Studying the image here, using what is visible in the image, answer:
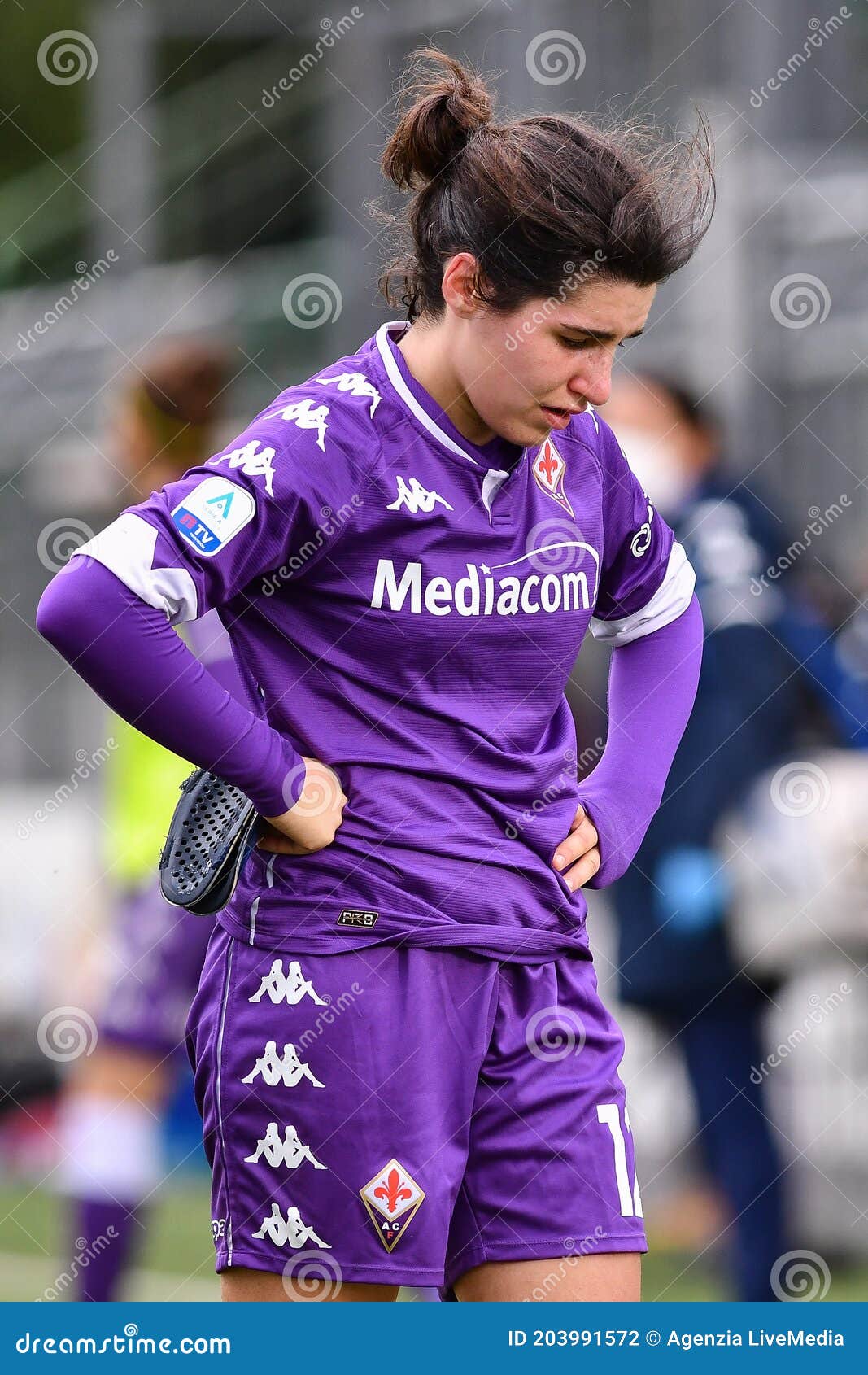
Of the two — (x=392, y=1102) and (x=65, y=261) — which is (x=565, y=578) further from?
(x=65, y=261)

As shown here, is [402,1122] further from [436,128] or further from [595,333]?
[436,128]

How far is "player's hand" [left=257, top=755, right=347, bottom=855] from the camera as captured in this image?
95.5 inches

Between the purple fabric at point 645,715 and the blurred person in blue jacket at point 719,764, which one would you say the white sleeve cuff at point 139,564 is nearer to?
the purple fabric at point 645,715

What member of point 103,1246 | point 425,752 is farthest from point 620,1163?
point 103,1246

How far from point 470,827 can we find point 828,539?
4.37 meters

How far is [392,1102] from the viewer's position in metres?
2.40

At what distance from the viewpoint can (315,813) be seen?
243 cm

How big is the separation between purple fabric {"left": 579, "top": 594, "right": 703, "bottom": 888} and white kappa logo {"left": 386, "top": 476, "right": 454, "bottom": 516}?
0.56 meters

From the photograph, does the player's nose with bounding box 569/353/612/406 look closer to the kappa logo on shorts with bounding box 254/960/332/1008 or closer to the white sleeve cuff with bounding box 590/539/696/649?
the white sleeve cuff with bounding box 590/539/696/649

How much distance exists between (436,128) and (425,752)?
83cm

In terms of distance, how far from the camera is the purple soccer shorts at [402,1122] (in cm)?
240

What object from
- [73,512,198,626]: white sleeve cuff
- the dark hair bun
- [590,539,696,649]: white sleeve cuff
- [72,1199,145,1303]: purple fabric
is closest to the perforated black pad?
[73,512,198,626]: white sleeve cuff

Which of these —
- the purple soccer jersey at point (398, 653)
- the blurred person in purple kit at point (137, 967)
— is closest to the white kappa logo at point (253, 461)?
the purple soccer jersey at point (398, 653)

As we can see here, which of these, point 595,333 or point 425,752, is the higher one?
point 595,333
